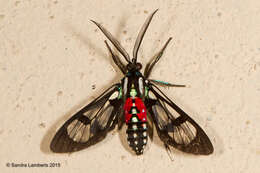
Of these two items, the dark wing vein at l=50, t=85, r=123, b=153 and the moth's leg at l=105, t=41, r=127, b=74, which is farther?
the moth's leg at l=105, t=41, r=127, b=74

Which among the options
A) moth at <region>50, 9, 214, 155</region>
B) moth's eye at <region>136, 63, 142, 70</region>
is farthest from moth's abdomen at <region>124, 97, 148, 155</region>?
moth's eye at <region>136, 63, 142, 70</region>

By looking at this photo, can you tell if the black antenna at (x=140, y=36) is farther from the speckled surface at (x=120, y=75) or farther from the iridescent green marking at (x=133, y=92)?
the iridescent green marking at (x=133, y=92)

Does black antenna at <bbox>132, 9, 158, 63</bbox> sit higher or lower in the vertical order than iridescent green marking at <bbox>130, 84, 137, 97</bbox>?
higher

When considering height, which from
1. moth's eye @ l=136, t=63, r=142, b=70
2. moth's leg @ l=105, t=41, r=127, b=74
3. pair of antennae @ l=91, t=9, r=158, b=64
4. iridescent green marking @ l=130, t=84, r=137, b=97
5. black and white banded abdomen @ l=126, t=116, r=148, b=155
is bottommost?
black and white banded abdomen @ l=126, t=116, r=148, b=155

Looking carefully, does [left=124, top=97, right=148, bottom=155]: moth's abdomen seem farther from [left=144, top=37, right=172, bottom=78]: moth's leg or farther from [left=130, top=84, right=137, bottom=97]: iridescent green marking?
[left=144, top=37, right=172, bottom=78]: moth's leg

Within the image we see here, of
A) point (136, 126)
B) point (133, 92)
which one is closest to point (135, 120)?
point (136, 126)

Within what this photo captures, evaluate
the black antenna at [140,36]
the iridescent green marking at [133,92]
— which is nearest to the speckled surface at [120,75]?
the black antenna at [140,36]
